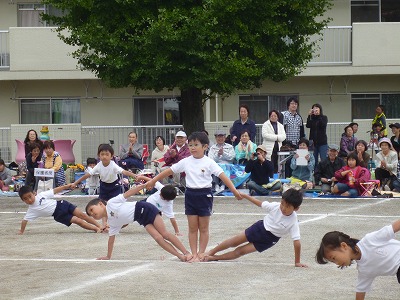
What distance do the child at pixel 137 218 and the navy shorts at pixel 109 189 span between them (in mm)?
3658

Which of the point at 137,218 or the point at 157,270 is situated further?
the point at 137,218

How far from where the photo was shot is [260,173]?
69.7ft

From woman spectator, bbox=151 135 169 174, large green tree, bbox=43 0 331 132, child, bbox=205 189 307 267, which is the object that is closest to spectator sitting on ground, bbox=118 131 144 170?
woman spectator, bbox=151 135 169 174

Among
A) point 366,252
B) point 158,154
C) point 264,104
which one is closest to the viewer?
point 366,252

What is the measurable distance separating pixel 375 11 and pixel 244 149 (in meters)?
10.9

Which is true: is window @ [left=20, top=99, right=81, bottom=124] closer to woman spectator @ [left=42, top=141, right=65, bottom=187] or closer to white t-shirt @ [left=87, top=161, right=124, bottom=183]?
woman spectator @ [left=42, top=141, right=65, bottom=187]

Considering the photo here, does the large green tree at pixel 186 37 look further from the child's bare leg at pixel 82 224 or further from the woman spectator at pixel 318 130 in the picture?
the child's bare leg at pixel 82 224

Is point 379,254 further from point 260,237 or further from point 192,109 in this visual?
point 192,109

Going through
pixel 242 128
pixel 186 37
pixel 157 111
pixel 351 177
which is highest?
pixel 186 37

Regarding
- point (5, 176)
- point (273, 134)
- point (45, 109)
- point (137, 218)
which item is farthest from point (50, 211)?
point (45, 109)

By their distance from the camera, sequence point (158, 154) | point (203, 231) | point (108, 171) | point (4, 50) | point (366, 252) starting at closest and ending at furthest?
point (366, 252)
point (203, 231)
point (108, 171)
point (158, 154)
point (4, 50)

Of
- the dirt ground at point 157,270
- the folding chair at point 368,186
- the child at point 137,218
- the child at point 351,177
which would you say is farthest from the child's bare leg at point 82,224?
the folding chair at point 368,186

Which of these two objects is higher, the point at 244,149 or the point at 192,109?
the point at 192,109

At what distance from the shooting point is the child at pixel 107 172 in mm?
15883
